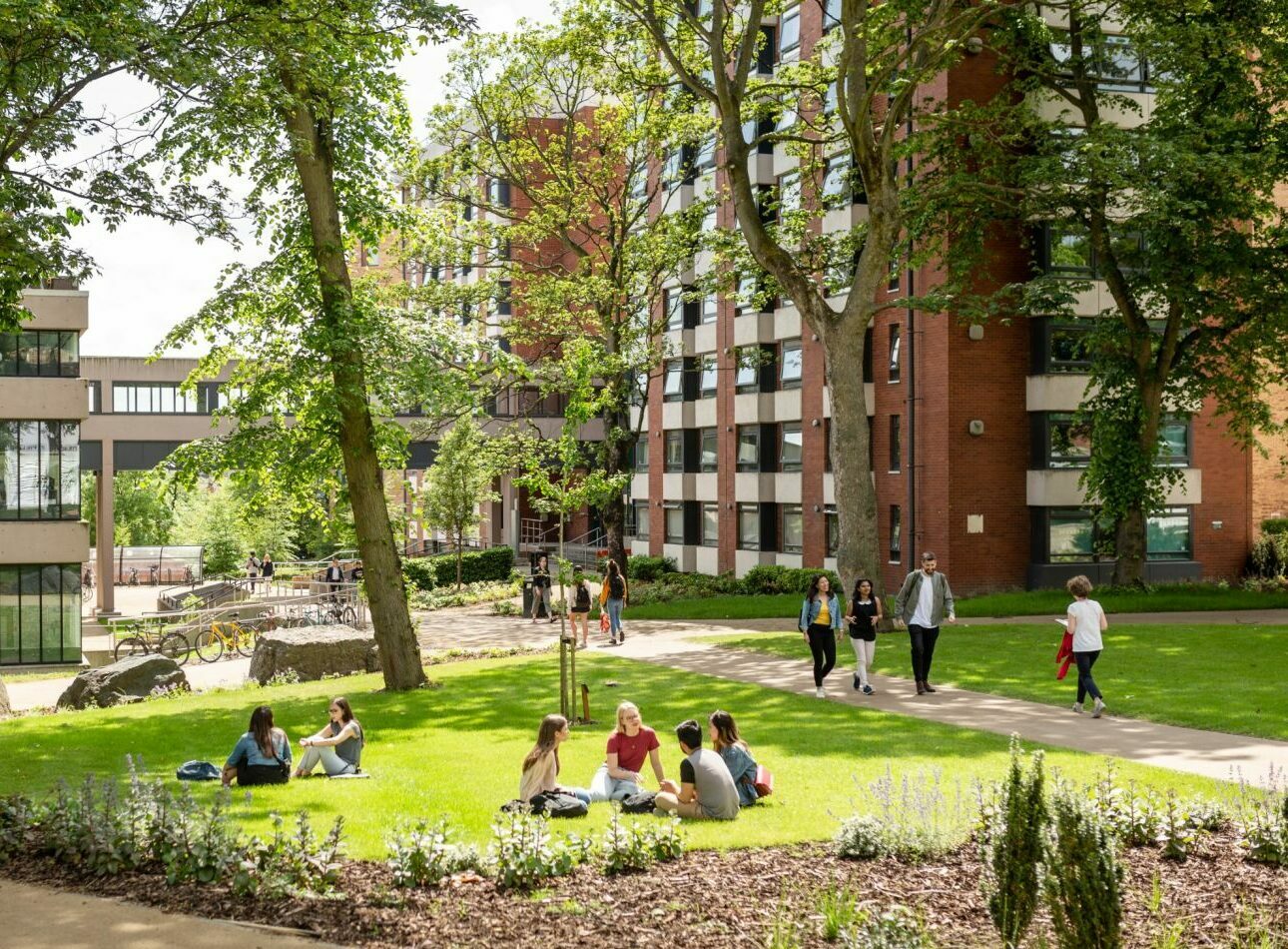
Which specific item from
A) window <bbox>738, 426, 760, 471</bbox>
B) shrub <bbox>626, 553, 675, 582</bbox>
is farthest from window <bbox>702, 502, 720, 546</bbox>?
window <bbox>738, 426, 760, 471</bbox>

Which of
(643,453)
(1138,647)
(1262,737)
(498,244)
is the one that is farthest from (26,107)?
(643,453)

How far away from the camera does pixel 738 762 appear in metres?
11.1

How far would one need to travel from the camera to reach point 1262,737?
14.1 meters

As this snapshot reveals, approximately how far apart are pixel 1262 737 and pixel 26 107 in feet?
50.9

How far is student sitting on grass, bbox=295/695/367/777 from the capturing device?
1278 centimetres

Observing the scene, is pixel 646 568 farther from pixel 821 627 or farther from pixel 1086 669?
pixel 1086 669

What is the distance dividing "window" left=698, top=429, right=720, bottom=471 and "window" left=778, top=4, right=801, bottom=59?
13.2 meters

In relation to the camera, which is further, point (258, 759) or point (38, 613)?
A: point (38, 613)

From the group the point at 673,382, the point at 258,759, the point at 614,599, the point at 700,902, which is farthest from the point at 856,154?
the point at 673,382

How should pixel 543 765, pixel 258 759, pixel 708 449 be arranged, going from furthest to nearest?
pixel 708 449, pixel 258 759, pixel 543 765

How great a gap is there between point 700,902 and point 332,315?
12427mm

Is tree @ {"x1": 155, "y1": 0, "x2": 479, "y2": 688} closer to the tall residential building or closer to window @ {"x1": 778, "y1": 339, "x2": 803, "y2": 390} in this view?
the tall residential building

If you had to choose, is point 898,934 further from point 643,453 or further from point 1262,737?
point 643,453

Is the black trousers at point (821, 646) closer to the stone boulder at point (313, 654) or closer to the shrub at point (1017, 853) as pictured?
the stone boulder at point (313, 654)
